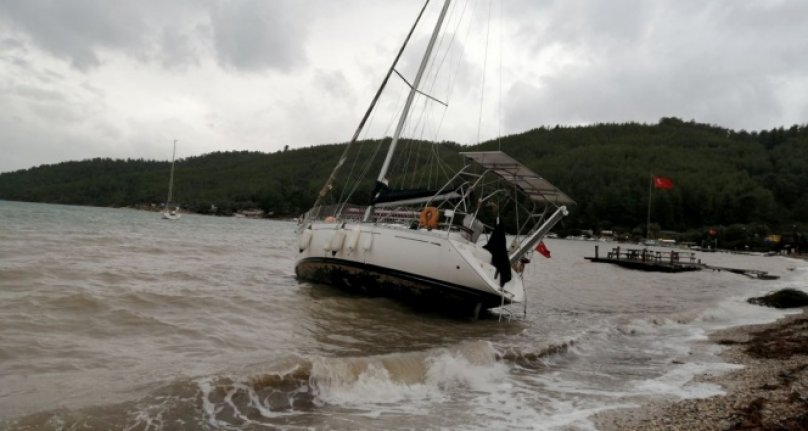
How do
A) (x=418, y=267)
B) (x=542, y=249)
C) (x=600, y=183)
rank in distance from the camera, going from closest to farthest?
(x=418, y=267), (x=542, y=249), (x=600, y=183)

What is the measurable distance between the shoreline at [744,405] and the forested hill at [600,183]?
130 metres

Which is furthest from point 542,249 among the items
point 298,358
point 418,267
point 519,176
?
point 298,358

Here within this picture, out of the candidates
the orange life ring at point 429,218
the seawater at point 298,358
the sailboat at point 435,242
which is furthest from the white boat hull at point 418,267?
the seawater at point 298,358

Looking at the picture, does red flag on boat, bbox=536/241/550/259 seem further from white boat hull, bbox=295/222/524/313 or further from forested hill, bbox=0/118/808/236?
forested hill, bbox=0/118/808/236

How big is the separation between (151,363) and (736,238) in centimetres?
14037

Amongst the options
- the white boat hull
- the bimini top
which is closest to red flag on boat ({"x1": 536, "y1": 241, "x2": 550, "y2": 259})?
the bimini top

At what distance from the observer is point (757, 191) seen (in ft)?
500

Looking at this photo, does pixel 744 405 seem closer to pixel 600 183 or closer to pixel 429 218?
pixel 429 218

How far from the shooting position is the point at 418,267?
13992 mm

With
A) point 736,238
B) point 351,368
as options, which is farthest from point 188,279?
point 736,238

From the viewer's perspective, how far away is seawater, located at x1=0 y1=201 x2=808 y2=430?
6742mm

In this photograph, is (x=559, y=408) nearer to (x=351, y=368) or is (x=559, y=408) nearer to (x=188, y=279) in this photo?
(x=351, y=368)

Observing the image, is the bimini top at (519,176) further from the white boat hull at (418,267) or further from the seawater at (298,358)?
the seawater at (298,358)

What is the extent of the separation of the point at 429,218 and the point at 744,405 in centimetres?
852
